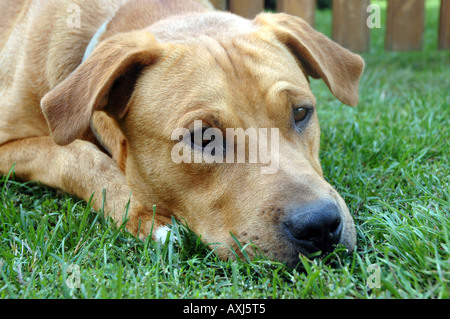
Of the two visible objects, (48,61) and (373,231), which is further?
(48,61)

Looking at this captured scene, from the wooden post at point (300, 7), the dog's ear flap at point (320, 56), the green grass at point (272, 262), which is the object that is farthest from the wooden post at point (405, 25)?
the dog's ear flap at point (320, 56)

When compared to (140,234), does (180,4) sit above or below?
above

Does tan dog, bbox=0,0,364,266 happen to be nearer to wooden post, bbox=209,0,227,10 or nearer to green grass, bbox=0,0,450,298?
green grass, bbox=0,0,450,298

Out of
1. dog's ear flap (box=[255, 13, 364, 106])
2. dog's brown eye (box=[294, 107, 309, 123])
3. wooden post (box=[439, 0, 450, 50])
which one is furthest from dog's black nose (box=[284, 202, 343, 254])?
wooden post (box=[439, 0, 450, 50])

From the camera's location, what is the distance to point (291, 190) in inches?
95.3

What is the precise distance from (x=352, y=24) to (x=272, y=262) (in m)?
5.60

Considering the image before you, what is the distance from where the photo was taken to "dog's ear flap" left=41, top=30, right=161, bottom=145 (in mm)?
2775

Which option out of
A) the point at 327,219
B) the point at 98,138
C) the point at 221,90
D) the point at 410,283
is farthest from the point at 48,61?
the point at 410,283

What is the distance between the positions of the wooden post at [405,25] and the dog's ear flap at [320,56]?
418 cm

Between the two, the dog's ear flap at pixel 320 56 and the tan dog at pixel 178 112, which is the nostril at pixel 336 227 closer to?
the tan dog at pixel 178 112

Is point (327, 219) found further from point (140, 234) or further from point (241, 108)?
point (140, 234)


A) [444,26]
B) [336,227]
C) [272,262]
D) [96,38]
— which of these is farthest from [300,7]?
[272,262]

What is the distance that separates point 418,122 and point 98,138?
262cm

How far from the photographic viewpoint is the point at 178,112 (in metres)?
→ 2.77
